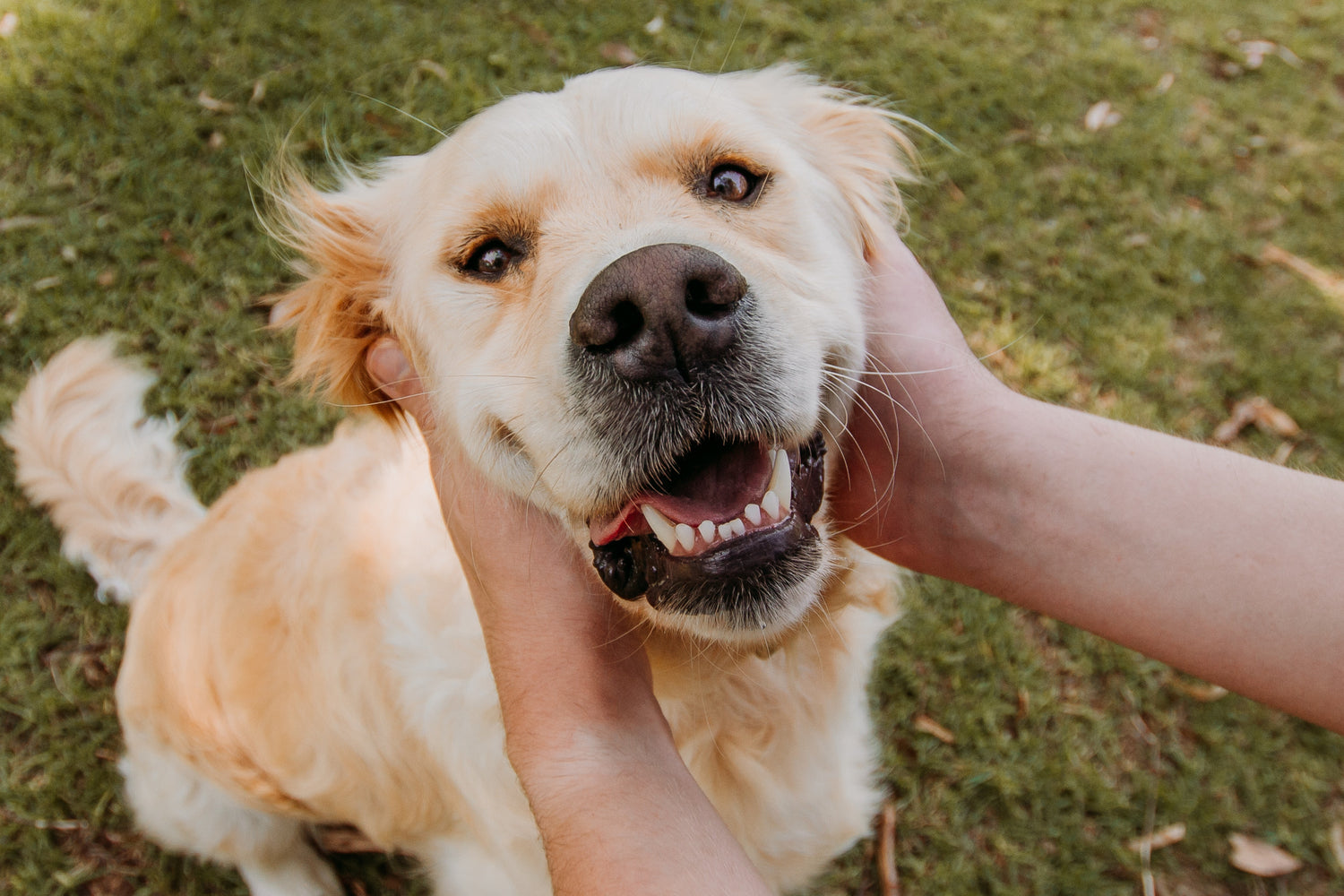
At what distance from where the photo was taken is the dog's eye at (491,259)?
1821 millimetres

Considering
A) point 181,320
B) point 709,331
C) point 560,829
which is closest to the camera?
point 709,331

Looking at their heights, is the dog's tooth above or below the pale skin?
above

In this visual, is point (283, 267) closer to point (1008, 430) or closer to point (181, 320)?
point (181, 320)

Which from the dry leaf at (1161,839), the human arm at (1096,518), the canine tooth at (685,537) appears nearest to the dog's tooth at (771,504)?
the canine tooth at (685,537)

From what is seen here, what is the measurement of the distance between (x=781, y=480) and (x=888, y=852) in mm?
2119

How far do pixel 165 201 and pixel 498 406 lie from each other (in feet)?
11.2

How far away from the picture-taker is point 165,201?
4.11 meters

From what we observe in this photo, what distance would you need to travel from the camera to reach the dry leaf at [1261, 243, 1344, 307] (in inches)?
178

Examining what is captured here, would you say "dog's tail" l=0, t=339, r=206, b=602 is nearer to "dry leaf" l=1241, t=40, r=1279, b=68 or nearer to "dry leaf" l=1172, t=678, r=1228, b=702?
"dry leaf" l=1172, t=678, r=1228, b=702

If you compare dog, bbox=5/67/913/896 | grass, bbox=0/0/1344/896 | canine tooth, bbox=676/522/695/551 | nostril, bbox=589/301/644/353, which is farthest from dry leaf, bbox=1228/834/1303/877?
nostril, bbox=589/301/644/353

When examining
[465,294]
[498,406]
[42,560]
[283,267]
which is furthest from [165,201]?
[498,406]

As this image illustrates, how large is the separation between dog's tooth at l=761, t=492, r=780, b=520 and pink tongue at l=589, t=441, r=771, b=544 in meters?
0.02

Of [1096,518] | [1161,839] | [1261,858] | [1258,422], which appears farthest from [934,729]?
[1258,422]

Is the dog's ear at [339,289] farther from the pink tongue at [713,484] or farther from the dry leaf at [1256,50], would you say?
the dry leaf at [1256,50]
